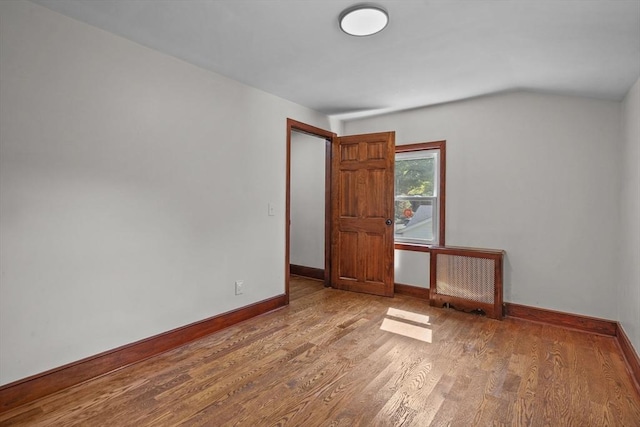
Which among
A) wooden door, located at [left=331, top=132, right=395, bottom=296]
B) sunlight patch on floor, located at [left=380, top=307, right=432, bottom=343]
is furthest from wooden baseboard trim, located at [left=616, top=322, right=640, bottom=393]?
wooden door, located at [left=331, top=132, right=395, bottom=296]

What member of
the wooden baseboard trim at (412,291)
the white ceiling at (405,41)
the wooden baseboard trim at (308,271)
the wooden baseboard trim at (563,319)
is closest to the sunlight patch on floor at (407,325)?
the wooden baseboard trim at (412,291)

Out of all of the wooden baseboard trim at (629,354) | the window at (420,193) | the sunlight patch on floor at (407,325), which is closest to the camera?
the wooden baseboard trim at (629,354)

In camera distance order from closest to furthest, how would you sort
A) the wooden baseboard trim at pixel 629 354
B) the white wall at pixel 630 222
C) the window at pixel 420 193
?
the wooden baseboard trim at pixel 629 354, the white wall at pixel 630 222, the window at pixel 420 193

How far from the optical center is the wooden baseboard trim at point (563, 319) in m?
3.00

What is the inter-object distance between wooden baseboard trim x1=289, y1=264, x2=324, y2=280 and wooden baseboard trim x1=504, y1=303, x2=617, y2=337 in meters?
2.52

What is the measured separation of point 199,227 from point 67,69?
56.3 inches

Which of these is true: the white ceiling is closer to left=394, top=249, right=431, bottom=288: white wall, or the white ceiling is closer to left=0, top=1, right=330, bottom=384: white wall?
left=0, top=1, right=330, bottom=384: white wall

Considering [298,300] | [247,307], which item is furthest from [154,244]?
[298,300]

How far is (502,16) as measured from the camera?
1934mm

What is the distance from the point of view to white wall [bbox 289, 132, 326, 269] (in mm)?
5000

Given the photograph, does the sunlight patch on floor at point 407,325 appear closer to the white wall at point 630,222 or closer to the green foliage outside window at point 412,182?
the green foliage outside window at point 412,182

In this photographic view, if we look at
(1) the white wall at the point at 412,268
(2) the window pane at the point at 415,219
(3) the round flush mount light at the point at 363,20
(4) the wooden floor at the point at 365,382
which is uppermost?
(3) the round flush mount light at the point at 363,20

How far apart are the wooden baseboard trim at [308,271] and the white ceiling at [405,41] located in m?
2.80

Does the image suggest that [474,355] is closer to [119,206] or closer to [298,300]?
[298,300]
